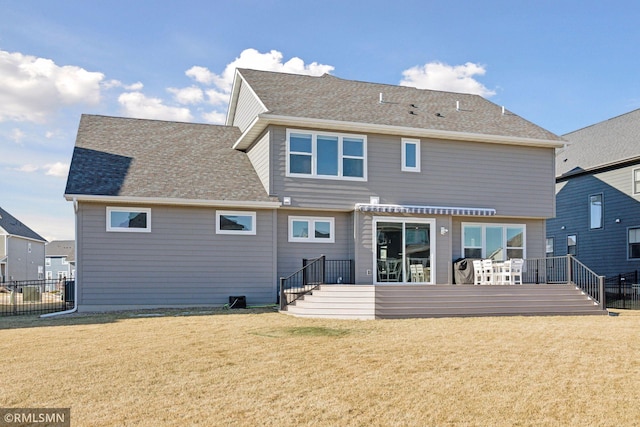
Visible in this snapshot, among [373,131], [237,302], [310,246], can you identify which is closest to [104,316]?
[237,302]

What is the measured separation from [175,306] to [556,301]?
438 inches

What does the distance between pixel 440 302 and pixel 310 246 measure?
510 cm

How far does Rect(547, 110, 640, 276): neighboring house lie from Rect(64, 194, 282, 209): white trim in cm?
1586

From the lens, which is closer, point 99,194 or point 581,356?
point 581,356

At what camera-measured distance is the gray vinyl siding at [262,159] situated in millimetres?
18438

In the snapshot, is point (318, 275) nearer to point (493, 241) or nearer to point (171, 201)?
point (171, 201)

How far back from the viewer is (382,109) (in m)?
20.3

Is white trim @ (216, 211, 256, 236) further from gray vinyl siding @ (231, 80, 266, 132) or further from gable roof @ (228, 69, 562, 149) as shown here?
gray vinyl siding @ (231, 80, 266, 132)

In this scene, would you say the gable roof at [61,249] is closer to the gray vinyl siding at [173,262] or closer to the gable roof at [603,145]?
the gray vinyl siding at [173,262]

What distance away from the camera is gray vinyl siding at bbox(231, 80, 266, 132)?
65.6ft

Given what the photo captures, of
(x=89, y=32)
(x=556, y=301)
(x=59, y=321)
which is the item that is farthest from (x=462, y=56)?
(x=59, y=321)

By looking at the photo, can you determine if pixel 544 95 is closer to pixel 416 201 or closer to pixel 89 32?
pixel 416 201

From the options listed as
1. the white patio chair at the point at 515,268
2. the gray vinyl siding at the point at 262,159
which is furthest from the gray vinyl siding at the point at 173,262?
the white patio chair at the point at 515,268

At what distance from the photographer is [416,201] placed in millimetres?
19500
